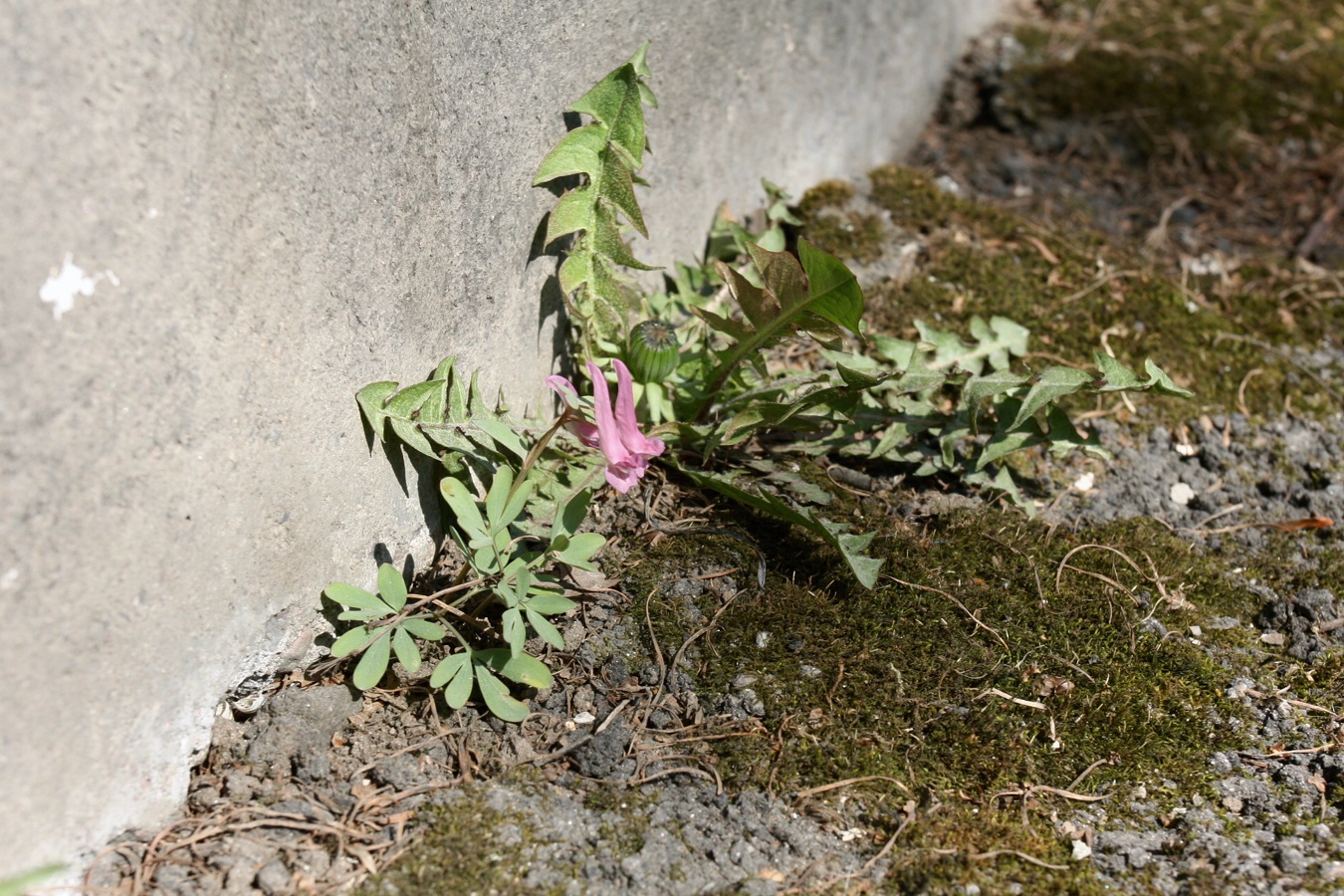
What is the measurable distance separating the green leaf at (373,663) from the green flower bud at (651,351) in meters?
0.89

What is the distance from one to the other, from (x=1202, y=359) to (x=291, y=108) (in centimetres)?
263

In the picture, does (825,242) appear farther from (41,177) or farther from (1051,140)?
(41,177)

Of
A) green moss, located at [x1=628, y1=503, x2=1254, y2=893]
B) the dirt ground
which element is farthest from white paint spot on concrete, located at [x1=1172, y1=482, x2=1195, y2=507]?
green moss, located at [x1=628, y1=503, x2=1254, y2=893]

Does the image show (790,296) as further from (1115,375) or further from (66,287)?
(66,287)

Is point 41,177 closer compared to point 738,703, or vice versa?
point 41,177

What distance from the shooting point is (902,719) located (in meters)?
2.06

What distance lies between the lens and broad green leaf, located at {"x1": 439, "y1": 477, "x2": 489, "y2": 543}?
6.82 feet

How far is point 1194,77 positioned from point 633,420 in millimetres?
3470

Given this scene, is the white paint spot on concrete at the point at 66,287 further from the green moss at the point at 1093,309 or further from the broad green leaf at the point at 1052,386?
the green moss at the point at 1093,309

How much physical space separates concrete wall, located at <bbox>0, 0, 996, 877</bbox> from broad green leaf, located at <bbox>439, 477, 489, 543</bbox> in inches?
5.4

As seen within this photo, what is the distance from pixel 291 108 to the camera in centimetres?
172

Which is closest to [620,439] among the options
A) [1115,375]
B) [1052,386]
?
[1052,386]

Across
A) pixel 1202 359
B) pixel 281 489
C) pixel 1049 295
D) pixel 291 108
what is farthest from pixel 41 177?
pixel 1202 359

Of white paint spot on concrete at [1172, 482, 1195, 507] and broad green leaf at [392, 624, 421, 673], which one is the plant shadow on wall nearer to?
broad green leaf at [392, 624, 421, 673]
